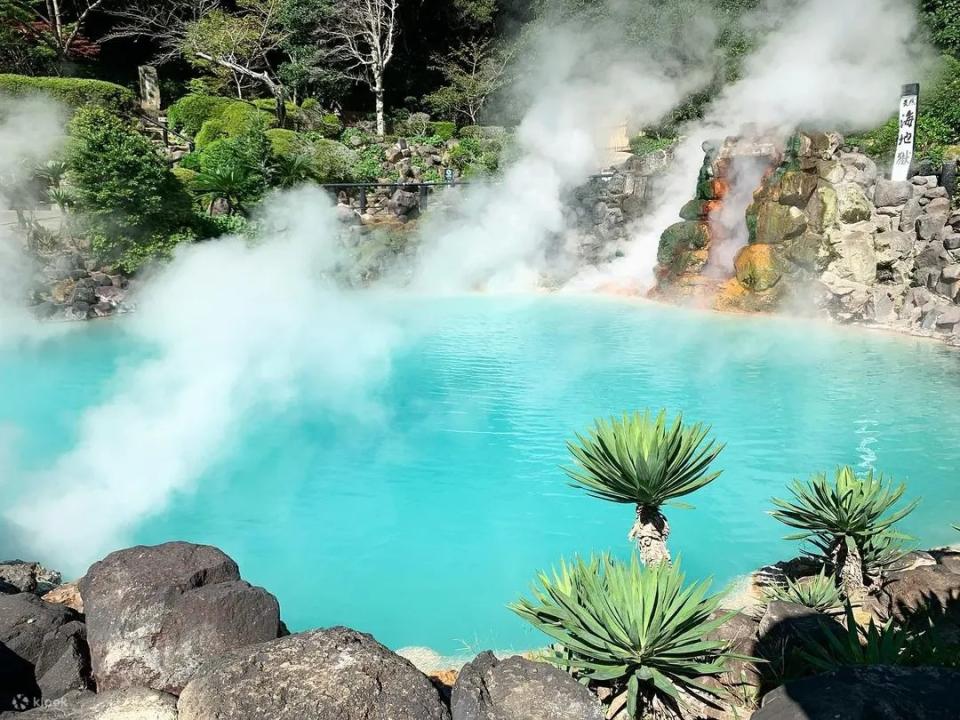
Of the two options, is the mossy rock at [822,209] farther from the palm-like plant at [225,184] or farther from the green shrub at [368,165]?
→ the palm-like plant at [225,184]

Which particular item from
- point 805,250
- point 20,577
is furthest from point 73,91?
point 20,577

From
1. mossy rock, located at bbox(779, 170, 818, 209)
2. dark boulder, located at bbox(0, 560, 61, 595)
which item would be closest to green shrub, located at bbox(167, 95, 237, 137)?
mossy rock, located at bbox(779, 170, 818, 209)

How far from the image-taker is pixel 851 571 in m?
4.39

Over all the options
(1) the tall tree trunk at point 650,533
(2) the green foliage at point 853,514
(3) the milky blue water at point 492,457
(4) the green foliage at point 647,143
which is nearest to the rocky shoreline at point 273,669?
(2) the green foliage at point 853,514

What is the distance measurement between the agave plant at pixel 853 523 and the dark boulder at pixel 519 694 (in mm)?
2494

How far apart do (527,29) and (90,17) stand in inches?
639

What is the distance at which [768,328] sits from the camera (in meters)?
13.9

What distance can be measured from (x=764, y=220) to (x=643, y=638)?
14.5 metres

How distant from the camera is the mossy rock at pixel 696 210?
17375mm

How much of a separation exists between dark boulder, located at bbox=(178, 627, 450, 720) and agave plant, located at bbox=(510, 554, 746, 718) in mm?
695

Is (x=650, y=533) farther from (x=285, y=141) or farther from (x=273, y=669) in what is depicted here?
(x=285, y=141)

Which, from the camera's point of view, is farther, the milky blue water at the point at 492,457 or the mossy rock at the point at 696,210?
the mossy rock at the point at 696,210

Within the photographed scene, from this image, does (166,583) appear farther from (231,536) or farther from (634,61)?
(634,61)

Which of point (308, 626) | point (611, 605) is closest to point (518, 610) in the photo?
point (611, 605)
